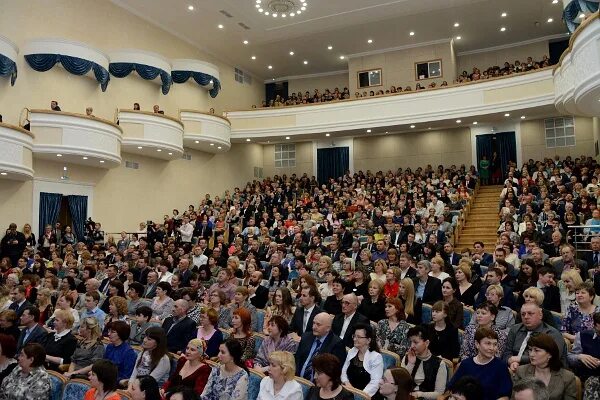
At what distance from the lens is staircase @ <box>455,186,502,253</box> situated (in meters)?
10.3

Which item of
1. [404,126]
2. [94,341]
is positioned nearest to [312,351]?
[94,341]

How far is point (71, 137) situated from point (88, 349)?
758 centimetres

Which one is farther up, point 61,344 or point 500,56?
point 500,56

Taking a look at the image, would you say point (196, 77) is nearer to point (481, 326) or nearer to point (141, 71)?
point (141, 71)

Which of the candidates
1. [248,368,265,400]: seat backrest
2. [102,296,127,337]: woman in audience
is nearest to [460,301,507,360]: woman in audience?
[248,368,265,400]: seat backrest

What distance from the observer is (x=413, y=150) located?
16.2 m

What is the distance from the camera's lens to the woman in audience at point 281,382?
301cm

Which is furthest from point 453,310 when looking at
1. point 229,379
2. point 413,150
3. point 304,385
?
point 413,150

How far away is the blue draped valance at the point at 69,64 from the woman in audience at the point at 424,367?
10421mm

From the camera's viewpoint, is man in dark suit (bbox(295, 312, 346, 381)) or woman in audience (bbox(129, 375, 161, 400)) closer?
woman in audience (bbox(129, 375, 161, 400))

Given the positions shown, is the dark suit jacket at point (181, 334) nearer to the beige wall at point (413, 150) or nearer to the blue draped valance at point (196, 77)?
the blue draped valance at point (196, 77)

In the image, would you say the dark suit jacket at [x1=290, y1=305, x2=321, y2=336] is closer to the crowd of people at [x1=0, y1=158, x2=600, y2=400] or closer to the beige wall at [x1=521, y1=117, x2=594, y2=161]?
the crowd of people at [x1=0, y1=158, x2=600, y2=400]

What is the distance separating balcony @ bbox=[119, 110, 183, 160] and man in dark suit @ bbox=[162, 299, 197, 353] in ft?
28.7

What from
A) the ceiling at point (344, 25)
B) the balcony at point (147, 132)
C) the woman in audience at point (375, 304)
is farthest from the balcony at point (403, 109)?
the woman in audience at point (375, 304)
